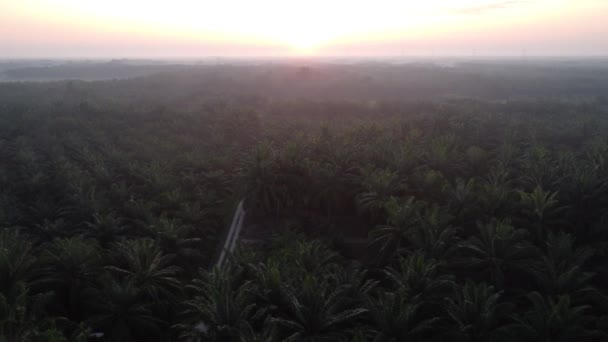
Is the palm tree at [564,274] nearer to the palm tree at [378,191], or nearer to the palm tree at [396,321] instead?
the palm tree at [396,321]

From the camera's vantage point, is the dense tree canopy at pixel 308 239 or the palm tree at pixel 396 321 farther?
the dense tree canopy at pixel 308 239

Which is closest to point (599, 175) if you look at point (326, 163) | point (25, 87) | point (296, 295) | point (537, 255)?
point (537, 255)

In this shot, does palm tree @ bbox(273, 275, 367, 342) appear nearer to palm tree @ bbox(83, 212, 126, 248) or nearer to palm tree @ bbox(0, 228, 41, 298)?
palm tree @ bbox(0, 228, 41, 298)

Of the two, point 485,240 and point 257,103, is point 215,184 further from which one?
point 257,103

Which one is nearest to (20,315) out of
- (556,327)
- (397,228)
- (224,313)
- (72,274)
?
(72,274)

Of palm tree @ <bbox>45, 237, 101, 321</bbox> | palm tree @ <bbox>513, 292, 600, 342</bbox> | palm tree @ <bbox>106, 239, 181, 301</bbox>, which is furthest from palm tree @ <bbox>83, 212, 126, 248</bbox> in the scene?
palm tree @ <bbox>513, 292, 600, 342</bbox>

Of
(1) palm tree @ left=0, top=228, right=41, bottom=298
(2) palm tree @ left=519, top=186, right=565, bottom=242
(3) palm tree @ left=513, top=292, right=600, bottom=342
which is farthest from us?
(2) palm tree @ left=519, top=186, right=565, bottom=242

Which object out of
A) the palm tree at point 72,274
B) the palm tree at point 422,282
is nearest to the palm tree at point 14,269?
the palm tree at point 72,274
